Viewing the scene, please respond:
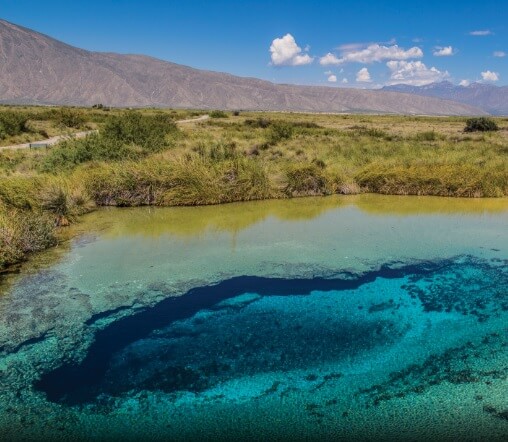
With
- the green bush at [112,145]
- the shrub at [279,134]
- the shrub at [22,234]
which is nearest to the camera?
the shrub at [22,234]

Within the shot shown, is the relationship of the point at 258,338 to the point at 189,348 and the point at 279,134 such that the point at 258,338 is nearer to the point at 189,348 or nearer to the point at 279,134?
the point at 189,348

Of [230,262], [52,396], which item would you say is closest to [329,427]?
[52,396]

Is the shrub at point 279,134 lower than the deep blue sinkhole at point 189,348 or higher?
higher

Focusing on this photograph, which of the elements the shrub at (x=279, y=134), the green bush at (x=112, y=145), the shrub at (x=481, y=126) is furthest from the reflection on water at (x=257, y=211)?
the shrub at (x=481, y=126)

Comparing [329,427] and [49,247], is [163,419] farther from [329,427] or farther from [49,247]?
[49,247]

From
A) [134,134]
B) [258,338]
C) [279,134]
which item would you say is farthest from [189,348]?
[279,134]

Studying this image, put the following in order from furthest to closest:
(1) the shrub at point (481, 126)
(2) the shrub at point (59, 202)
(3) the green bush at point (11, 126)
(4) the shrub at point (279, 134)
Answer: (1) the shrub at point (481, 126) < (3) the green bush at point (11, 126) < (4) the shrub at point (279, 134) < (2) the shrub at point (59, 202)

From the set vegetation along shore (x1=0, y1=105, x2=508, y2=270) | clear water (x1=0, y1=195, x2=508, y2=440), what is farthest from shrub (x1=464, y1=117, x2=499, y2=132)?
clear water (x1=0, y1=195, x2=508, y2=440)

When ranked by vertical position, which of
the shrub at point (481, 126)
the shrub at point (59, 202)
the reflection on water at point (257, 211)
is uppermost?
the shrub at point (481, 126)

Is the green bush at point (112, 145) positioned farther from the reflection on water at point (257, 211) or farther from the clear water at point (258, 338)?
the clear water at point (258, 338)
